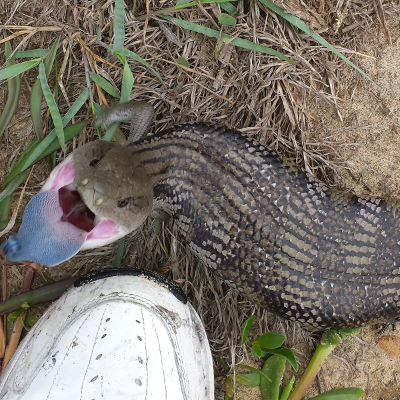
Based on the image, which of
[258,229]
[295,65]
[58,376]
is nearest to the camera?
[258,229]

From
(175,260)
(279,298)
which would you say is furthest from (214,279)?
(279,298)

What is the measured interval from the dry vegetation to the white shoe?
243mm

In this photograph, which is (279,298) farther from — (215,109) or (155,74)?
(155,74)

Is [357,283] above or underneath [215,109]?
underneath

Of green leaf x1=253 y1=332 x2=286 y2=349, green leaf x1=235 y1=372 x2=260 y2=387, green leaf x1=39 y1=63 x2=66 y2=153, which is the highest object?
green leaf x1=39 y1=63 x2=66 y2=153

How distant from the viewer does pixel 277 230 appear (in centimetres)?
228

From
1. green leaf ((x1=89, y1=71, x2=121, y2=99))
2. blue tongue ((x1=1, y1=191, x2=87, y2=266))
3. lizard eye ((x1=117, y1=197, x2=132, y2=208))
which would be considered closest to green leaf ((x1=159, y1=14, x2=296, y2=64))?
green leaf ((x1=89, y1=71, x2=121, y2=99))

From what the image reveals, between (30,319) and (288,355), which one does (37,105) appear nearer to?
(30,319)

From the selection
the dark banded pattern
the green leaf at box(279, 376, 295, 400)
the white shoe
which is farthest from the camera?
the green leaf at box(279, 376, 295, 400)

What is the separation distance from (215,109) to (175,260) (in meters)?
1.07

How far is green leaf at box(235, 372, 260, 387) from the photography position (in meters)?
2.75

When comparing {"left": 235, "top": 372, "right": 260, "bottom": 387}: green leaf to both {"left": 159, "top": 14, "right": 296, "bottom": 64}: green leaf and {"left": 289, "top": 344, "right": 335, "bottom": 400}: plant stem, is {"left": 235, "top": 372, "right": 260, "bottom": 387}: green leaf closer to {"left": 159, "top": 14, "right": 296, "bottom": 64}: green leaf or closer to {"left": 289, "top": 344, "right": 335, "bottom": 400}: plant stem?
{"left": 289, "top": 344, "right": 335, "bottom": 400}: plant stem

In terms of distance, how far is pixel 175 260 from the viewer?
2.83m

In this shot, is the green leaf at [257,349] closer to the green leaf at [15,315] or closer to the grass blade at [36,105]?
the green leaf at [15,315]
